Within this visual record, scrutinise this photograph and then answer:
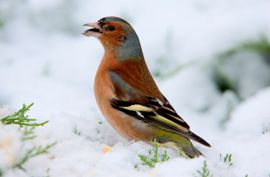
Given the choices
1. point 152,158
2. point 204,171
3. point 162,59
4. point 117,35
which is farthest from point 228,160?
point 162,59

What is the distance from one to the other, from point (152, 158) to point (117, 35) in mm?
1697

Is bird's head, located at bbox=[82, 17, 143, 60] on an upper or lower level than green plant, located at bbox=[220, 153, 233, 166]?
upper

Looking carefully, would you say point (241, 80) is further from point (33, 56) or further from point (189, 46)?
point (33, 56)

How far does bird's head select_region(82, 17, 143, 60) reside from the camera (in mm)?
5299

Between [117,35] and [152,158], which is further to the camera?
[117,35]

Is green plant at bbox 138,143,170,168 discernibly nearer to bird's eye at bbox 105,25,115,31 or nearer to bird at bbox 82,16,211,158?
bird at bbox 82,16,211,158

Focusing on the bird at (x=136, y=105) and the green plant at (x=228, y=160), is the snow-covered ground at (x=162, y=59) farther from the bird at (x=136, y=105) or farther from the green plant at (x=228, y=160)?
the green plant at (x=228, y=160)

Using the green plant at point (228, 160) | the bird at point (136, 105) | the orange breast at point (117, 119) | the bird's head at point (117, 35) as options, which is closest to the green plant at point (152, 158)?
the green plant at point (228, 160)

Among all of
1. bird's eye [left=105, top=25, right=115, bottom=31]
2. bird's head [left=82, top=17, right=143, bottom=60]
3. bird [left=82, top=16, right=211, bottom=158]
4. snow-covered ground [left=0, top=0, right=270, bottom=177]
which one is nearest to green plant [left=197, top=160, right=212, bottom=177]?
bird [left=82, top=16, right=211, bottom=158]

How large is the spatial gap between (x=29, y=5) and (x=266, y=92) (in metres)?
2.84

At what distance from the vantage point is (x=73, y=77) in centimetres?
746

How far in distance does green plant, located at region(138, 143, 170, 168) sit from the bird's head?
1431 mm

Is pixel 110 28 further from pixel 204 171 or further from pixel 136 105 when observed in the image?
pixel 204 171

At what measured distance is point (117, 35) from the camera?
5355 mm
